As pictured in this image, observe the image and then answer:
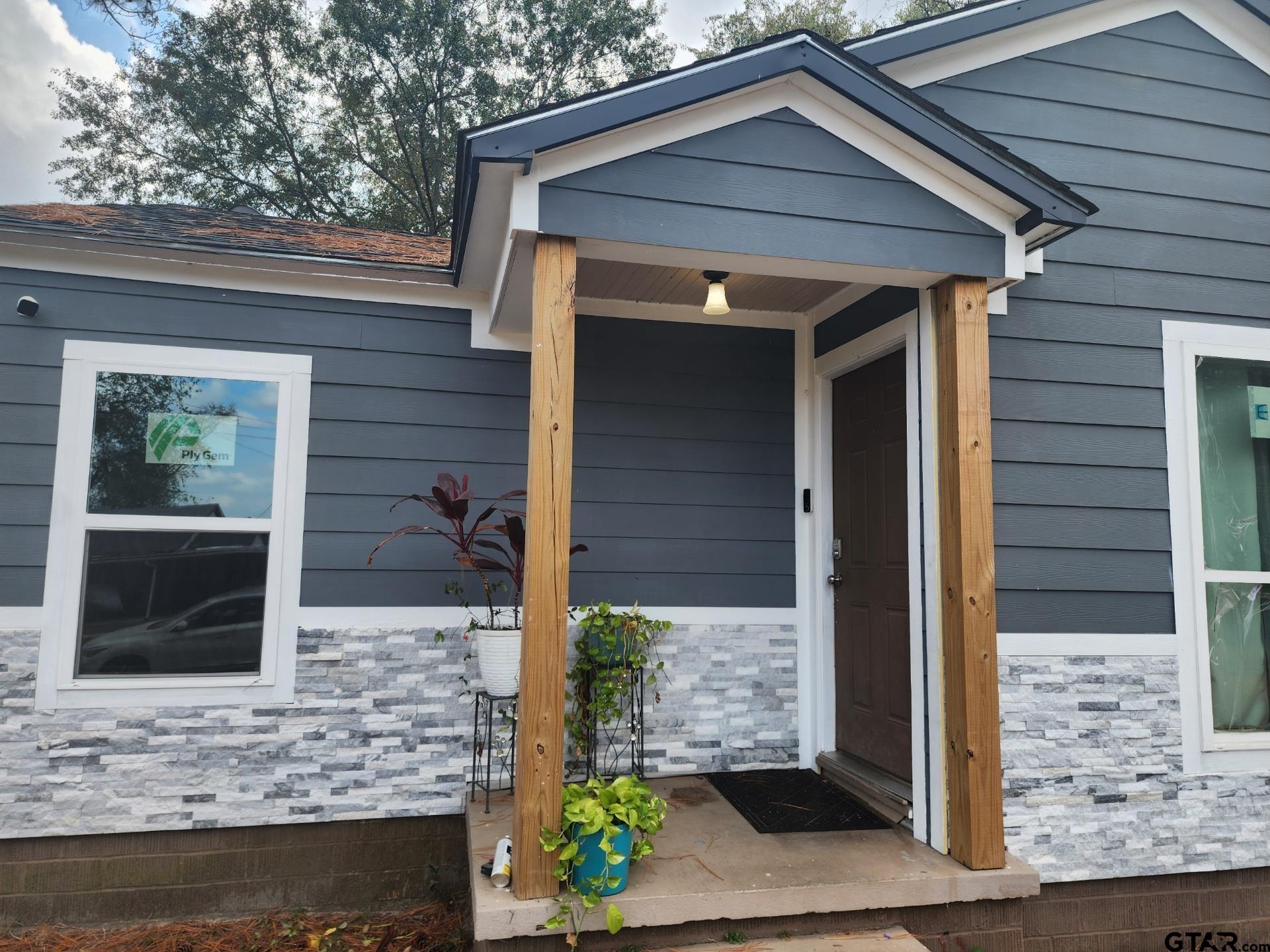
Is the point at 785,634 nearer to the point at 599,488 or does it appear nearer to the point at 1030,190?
the point at 599,488

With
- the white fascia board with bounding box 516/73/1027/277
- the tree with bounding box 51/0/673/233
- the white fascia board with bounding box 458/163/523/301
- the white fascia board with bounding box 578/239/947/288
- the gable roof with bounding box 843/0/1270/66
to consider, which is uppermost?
the tree with bounding box 51/0/673/233

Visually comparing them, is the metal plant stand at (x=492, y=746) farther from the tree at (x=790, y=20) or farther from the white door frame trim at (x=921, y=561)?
the tree at (x=790, y=20)

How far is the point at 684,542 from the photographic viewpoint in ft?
11.7

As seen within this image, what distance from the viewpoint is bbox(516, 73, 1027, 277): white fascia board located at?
2340 millimetres

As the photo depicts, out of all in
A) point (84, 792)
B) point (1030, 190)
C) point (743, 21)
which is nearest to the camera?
point (1030, 190)

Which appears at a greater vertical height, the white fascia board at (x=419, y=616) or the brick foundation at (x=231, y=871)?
the white fascia board at (x=419, y=616)

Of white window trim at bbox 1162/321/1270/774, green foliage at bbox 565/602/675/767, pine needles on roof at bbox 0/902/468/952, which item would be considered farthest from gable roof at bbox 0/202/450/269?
white window trim at bbox 1162/321/1270/774

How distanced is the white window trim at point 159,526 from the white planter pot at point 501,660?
33.2 inches

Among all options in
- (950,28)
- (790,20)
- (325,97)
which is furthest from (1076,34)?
(325,97)

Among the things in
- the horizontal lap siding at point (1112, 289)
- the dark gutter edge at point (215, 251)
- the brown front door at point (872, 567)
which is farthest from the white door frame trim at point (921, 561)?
the dark gutter edge at point (215, 251)

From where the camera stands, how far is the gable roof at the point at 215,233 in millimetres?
3029

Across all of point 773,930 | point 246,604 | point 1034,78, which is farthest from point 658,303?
point 773,930

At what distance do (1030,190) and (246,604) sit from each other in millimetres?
3292

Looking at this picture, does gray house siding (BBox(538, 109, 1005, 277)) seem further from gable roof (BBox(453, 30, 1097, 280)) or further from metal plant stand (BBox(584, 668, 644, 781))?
metal plant stand (BBox(584, 668, 644, 781))
